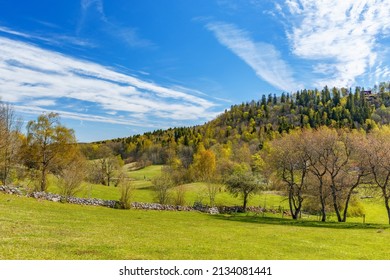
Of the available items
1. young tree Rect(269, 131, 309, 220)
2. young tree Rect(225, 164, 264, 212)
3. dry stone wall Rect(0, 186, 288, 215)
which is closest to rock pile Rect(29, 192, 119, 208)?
dry stone wall Rect(0, 186, 288, 215)

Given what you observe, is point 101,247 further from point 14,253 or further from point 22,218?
point 22,218

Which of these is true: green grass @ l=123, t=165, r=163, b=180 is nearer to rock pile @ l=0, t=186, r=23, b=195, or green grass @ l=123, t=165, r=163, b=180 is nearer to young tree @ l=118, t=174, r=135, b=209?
young tree @ l=118, t=174, r=135, b=209

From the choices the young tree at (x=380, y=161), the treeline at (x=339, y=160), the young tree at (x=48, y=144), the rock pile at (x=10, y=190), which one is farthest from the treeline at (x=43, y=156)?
the young tree at (x=380, y=161)

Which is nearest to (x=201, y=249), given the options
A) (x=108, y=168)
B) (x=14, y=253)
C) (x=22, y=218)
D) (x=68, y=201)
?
(x=14, y=253)

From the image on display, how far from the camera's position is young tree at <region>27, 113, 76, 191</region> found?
2336 inches

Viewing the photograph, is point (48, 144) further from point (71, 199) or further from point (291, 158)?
point (291, 158)

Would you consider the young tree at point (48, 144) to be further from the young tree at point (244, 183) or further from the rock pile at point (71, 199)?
the young tree at point (244, 183)

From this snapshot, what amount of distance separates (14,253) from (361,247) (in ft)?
77.5

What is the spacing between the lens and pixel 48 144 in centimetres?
6041

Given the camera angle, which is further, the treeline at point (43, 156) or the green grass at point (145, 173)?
the green grass at point (145, 173)

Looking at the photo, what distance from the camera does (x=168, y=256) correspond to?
15.1m

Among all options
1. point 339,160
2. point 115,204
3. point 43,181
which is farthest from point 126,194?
point 339,160

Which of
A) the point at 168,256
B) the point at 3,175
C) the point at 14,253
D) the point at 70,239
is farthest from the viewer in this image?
the point at 3,175

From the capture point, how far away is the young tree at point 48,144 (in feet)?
195
